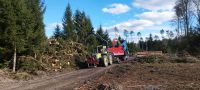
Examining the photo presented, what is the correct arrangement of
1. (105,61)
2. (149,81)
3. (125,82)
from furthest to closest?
(105,61), (125,82), (149,81)

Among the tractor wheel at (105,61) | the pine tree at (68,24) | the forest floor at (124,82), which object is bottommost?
the forest floor at (124,82)

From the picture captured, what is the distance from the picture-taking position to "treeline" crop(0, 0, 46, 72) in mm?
27312

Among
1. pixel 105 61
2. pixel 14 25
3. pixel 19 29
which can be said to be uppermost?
pixel 14 25

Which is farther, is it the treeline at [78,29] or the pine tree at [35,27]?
the treeline at [78,29]

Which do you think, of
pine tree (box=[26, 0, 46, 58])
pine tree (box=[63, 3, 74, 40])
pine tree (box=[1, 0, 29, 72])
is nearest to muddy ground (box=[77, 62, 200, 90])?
pine tree (box=[1, 0, 29, 72])

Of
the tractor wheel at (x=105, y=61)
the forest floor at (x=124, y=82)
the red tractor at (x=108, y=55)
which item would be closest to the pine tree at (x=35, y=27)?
the forest floor at (x=124, y=82)

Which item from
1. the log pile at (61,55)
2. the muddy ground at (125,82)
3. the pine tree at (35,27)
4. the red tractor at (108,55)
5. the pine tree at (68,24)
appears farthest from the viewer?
the pine tree at (68,24)

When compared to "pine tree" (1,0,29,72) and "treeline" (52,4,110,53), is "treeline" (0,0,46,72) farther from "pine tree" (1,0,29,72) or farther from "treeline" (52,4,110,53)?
"treeline" (52,4,110,53)

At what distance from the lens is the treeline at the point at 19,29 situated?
2731 centimetres

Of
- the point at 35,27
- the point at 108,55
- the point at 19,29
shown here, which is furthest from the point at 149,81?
the point at 108,55

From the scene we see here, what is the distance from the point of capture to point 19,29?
28.1 m

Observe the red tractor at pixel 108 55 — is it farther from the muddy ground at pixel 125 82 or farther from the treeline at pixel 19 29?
the muddy ground at pixel 125 82

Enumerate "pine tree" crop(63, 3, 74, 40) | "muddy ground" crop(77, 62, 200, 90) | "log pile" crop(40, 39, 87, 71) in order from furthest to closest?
"pine tree" crop(63, 3, 74, 40)
"log pile" crop(40, 39, 87, 71)
"muddy ground" crop(77, 62, 200, 90)

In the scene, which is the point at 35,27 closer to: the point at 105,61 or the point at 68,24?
the point at 105,61
